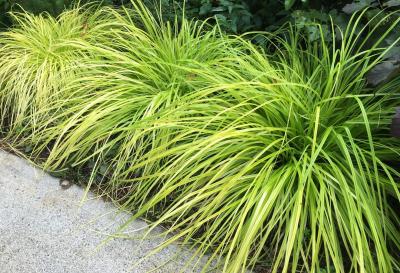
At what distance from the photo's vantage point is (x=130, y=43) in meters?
2.50

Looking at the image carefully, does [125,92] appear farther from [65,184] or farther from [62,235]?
[62,235]

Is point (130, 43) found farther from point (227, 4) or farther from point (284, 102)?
point (284, 102)

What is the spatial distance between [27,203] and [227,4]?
1.56 m

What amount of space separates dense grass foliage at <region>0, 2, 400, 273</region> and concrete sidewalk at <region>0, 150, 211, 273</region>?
122 millimetres

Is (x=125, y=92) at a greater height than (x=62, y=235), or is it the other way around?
(x=125, y=92)

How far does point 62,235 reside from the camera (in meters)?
1.89

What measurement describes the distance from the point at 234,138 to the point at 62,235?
878 mm

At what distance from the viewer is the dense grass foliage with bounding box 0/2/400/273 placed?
1.53 m

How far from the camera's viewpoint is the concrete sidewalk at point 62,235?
175 centimetres

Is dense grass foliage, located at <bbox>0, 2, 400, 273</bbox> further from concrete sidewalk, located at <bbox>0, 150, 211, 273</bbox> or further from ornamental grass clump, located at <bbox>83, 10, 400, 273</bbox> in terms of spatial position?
concrete sidewalk, located at <bbox>0, 150, 211, 273</bbox>

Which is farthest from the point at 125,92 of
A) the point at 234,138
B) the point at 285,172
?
the point at 285,172

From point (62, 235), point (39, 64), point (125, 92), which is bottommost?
point (62, 235)

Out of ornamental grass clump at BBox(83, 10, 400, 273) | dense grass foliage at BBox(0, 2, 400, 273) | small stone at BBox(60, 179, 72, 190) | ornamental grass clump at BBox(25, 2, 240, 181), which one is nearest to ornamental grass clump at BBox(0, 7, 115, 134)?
dense grass foliage at BBox(0, 2, 400, 273)

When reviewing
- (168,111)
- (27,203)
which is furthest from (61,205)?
(168,111)
